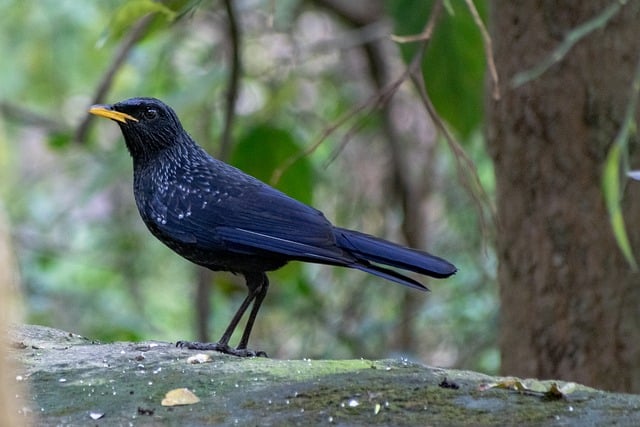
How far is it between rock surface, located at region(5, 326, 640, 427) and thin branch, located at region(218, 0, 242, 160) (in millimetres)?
2433

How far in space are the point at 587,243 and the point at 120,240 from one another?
171 inches

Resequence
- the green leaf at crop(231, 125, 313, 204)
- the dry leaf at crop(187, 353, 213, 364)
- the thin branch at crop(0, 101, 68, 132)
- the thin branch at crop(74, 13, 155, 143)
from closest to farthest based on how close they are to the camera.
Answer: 1. the dry leaf at crop(187, 353, 213, 364)
2. the thin branch at crop(74, 13, 155, 143)
3. the green leaf at crop(231, 125, 313, 204)
4. the thin branch at crop(0, 101, 68, 132)

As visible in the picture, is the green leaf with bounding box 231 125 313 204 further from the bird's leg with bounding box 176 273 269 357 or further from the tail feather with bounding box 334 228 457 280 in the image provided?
the tail feather with bounding box 334 228 457 280

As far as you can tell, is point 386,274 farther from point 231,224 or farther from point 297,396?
point 297,396

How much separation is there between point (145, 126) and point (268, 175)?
5.63ft

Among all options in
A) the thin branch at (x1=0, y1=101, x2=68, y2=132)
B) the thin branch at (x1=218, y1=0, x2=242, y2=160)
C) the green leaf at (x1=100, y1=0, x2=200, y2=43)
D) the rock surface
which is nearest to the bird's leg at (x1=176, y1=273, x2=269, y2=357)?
the rock surface

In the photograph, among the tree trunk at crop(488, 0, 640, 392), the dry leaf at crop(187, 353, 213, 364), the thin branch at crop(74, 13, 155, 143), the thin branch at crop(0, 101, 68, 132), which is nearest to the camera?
the dry leaf at crop(187, 353, 213, 364)

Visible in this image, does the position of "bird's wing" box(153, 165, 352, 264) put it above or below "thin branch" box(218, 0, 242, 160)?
below

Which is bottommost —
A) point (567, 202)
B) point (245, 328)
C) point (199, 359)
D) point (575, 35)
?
point (199, 359)

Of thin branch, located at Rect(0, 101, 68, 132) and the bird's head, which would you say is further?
thin branch, located at Rect(0, 101, 68, 132)

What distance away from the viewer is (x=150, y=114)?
4.64m

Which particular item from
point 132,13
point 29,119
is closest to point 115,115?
point 132,13

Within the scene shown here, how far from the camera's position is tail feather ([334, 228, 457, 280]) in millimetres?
3773

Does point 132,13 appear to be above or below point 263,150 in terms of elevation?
below
